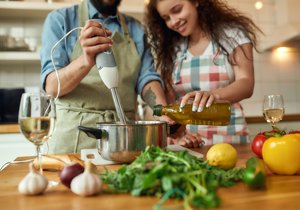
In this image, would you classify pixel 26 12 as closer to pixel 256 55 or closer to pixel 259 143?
pixel 256 55

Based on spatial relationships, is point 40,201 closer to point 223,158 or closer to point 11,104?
point 223,158

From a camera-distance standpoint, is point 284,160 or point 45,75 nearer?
point 284,160

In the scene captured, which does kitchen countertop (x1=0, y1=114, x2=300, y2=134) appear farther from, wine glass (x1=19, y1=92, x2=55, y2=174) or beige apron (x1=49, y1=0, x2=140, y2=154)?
wine glass (x1=19, y1=92, x2=55, y2=174)

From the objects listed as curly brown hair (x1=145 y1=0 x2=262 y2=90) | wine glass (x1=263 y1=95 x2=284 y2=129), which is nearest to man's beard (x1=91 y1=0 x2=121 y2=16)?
curly brown hair (x1=145 y1=0 x2=262 y2=90)

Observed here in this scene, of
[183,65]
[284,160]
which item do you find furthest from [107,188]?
[183,65]

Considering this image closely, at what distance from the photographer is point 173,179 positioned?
0.47m

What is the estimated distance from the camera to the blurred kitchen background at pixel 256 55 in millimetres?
1988

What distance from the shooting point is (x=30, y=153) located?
181 cm

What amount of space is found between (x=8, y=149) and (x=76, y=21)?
922mm

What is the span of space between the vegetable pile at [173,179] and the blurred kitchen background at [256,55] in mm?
1410

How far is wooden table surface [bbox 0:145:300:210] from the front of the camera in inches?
17.8

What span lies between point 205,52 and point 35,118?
95cm

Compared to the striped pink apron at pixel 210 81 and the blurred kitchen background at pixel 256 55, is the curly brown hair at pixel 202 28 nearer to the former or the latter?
the striped pink apron at pixel 210 81

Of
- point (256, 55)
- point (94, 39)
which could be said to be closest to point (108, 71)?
point (94, 39)
